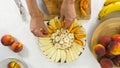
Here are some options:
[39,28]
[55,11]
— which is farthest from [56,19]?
[39,28]

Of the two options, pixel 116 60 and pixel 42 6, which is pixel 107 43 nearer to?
pixel 116 60

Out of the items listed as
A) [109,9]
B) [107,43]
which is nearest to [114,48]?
[107,43]

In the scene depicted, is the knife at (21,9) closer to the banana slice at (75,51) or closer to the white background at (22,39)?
the white background at (22,39)

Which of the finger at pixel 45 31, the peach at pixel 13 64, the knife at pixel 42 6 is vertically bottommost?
the peach at pixel 13 64

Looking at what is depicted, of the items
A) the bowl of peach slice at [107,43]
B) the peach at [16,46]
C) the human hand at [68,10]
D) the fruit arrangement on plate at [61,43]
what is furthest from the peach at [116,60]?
the peach at [16,46]

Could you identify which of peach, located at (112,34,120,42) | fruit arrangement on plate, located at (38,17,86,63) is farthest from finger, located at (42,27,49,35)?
peach, located at (112,34,120,42)
